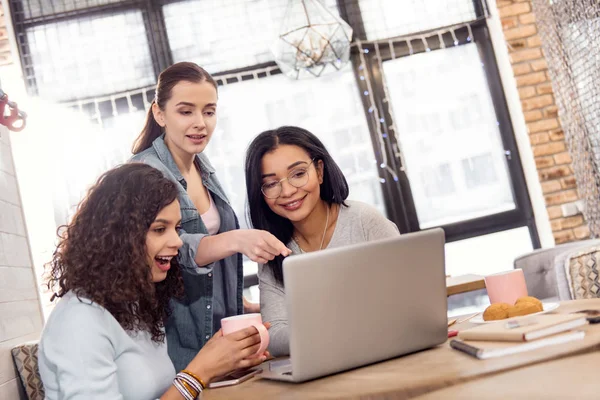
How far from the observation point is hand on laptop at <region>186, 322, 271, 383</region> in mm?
1368

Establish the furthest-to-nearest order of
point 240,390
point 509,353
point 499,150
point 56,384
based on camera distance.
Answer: point 499,150 < point 56,384 < point 240,390 < point 509,353

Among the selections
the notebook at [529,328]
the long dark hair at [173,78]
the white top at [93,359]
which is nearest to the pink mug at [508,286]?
the notebook at [529,328]

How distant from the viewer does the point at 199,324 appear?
2004 mm

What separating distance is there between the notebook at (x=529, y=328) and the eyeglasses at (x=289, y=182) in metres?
0.88

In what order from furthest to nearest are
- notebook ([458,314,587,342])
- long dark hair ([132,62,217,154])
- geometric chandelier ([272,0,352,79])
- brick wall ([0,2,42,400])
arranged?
geometric chandelier ([272,0,352,79]) → brick wall ([0,2,42,400]) → long dark hair ([132,62,217,154]) → notebook ([458,314,587,342])

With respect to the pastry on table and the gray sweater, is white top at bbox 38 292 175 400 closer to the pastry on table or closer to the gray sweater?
the gray sweater

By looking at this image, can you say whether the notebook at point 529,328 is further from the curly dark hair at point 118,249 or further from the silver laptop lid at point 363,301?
the curly dark hair at point 118,249

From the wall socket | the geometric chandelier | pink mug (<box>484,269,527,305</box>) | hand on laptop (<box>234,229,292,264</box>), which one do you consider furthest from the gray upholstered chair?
hand on laptop (<box>234,229,292,264</box>)

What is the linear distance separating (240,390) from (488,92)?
11.7 ft

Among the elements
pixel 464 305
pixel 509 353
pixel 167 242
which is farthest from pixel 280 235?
pixel 464 305

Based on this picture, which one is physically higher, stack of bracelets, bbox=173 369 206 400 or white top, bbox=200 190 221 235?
white top, bbox=200 190 221 235

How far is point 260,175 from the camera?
198 cm

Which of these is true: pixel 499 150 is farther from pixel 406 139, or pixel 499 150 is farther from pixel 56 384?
pixel 56 384

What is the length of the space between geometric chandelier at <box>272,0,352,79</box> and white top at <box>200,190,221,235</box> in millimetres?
1507
